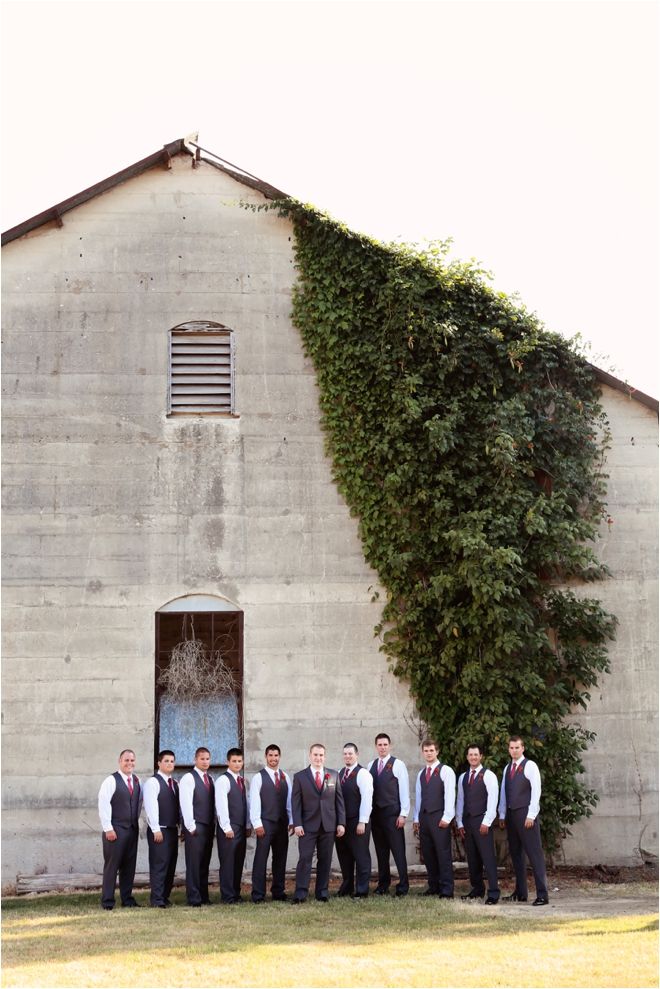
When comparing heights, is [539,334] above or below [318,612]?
above

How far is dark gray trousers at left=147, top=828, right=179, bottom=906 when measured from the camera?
1062cm

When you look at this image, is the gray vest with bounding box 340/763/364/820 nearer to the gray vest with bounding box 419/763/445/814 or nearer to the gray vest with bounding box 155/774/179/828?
the gray vest with bounding box 419/763/445/814

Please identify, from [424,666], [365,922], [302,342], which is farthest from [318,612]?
[365,922]

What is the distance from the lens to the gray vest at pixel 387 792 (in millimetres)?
11250

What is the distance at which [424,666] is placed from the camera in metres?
13.0

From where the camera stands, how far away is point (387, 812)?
11.2 meters

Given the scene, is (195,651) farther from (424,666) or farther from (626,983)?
(626,983)

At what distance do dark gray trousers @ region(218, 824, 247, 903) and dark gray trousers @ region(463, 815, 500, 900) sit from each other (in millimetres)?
2520

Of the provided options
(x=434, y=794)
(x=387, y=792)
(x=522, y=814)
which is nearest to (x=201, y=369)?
(x=387, y=792)

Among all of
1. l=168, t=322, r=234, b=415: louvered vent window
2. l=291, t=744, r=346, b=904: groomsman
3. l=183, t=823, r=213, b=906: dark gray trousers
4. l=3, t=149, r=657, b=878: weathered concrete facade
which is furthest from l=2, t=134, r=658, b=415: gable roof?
l=183, t=823, r=213, b=906: dark gray trousers

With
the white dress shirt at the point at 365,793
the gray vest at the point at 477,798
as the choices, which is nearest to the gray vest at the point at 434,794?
the gray vest at the point at 477,798

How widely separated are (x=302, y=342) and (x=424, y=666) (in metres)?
4.77

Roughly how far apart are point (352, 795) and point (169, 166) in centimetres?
901

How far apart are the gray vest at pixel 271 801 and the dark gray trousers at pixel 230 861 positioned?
0.33 m
